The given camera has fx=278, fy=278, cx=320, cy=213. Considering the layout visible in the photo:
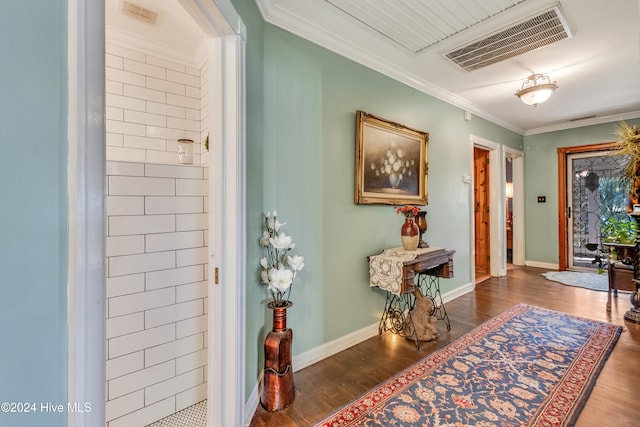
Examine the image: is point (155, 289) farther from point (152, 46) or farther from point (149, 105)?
point (152, 46)

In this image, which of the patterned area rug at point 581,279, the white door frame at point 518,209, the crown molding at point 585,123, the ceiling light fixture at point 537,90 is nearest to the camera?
the ceiling light fixture at point 537,90

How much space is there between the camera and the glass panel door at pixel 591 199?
4684 mm

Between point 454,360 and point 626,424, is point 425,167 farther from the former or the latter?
point 626,424

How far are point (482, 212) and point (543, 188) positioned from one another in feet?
4.92

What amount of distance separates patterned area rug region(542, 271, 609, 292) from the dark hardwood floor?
1.11 feet

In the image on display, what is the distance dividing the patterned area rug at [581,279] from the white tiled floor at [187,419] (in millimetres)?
5051

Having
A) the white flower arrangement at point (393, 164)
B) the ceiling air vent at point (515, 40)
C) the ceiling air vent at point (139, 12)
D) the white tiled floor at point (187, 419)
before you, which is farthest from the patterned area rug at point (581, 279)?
the ceiling air vent at point (139, 12)

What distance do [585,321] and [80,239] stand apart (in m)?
4.05

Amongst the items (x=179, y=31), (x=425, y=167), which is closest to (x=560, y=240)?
(x=425, y=167)

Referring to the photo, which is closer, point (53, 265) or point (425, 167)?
point (53, 265)

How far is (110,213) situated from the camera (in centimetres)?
147

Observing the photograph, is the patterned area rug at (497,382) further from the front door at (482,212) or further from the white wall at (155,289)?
the front door at (482,212)

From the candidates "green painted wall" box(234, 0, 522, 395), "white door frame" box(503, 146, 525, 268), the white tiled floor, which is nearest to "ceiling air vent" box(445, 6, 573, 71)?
"green painted wall" box(234, 0, 522, 395)

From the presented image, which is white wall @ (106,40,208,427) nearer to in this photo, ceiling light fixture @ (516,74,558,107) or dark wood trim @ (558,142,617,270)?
ceiling light fixture @ (516,74,558,107)
